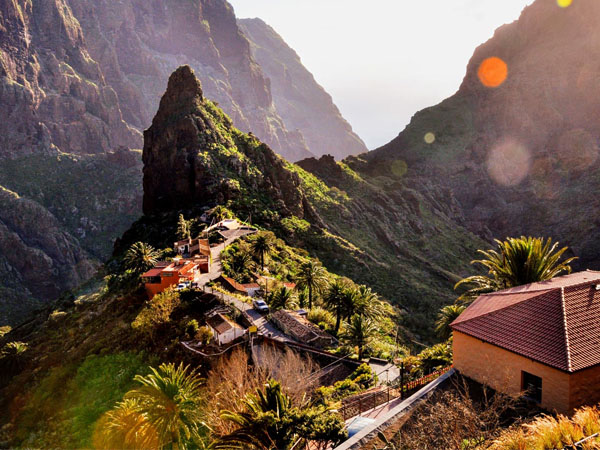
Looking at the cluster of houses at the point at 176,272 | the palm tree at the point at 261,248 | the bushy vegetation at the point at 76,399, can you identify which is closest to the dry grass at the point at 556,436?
the bushy vegetation at the point at 76,399

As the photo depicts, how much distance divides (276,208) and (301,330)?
161ft

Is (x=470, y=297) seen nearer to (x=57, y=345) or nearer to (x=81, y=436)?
(x=81, y=436)

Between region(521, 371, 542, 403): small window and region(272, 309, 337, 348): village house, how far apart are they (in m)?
16.4

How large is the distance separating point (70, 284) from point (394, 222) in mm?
107665

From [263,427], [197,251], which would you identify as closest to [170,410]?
[263,427]

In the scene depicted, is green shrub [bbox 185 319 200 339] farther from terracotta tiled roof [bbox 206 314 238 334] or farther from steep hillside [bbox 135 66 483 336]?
steep hillside [bbox 135 66 483 336]

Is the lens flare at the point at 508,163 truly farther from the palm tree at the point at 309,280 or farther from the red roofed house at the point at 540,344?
the red roofed house at the point at 540,344

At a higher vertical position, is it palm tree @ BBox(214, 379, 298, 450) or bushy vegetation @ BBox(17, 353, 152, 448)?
palm tree @ BBox(214, 379, 298, 450)

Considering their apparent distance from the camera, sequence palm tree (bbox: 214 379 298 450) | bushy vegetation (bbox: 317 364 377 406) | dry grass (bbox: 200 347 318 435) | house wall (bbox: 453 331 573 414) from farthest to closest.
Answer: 1. bushy vegetation (bbox: 317 364 377 406)
2. dry grass (bbox: 200 347 318 435)
3. house wall (bbox: 453 331 573 414)
4. palm tree (bbox: 214 379 298 450)

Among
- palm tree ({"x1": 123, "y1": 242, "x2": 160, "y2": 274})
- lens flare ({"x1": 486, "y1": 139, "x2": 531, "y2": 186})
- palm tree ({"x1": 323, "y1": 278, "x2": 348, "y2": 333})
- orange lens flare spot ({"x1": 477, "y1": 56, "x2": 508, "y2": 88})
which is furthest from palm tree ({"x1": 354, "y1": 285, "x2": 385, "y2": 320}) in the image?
orange lens flare spot ({"x1": 477, "y1": 56, "x2": 508, "y2": 88})

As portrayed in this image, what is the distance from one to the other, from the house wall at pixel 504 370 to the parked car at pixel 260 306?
66.8ft

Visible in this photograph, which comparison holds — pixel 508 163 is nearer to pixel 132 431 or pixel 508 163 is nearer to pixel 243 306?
pixel 243 306

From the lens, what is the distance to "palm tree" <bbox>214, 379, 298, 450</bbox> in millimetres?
13602

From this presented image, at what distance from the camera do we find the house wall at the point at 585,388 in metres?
13.7
